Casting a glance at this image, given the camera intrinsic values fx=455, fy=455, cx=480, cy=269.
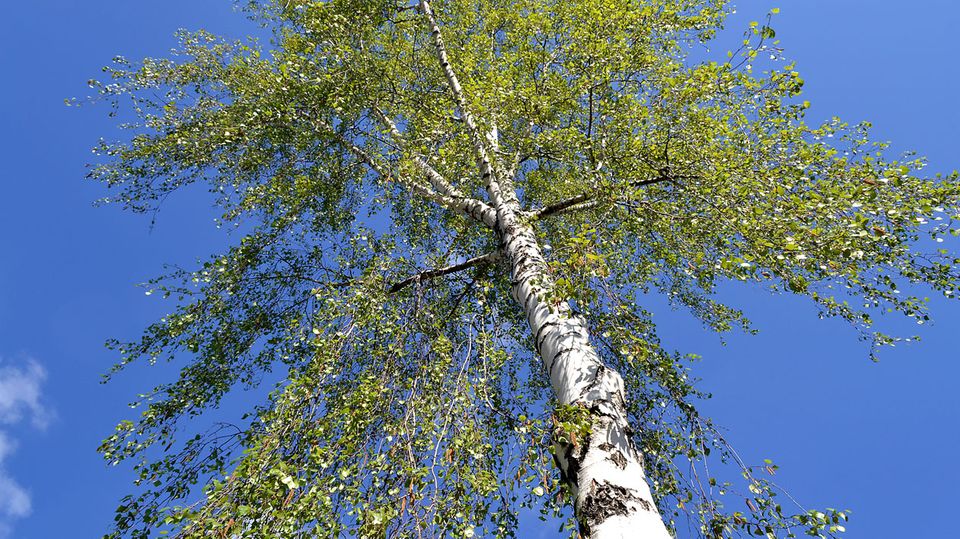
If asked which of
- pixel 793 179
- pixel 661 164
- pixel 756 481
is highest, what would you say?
Answer: pixel 661 164

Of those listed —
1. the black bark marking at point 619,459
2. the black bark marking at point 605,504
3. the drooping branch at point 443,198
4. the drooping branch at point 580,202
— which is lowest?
the black bark marking at point 605,504

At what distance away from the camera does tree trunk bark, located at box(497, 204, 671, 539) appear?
262 centimetres

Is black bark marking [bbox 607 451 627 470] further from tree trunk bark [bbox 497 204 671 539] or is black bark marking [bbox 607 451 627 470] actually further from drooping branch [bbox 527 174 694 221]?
drooping branch [bbox 527 174 694 221]

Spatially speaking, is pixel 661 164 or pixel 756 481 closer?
pixel 756 481

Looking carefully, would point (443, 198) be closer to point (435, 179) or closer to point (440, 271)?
point (435, 179)

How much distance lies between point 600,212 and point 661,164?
1.03 metres

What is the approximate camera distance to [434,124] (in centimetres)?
641

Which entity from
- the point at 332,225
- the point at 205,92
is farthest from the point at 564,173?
the point at 205,92

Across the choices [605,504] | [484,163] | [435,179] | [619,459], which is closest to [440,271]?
[484,163]

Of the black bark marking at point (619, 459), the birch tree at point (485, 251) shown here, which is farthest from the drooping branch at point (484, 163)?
the black bark marking at point (619, 459)

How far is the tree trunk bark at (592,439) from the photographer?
103 inches

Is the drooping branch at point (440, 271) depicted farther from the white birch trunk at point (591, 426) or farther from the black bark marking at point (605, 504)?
the black bark marking at point (605, 504)

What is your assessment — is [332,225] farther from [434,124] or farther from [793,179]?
[793,179]

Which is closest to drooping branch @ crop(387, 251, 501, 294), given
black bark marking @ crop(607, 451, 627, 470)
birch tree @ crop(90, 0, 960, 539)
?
birch tree @ crop(90, 0, 960, 539)
